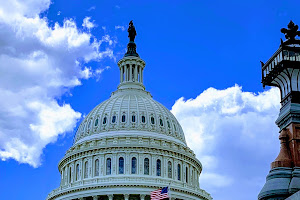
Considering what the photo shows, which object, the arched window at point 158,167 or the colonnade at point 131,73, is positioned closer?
the arched window at point 158,167

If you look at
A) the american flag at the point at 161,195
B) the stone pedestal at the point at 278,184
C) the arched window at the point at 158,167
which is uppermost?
the arched window at the point at 158,167

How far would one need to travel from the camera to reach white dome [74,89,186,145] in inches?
3844

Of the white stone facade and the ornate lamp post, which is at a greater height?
the white stone facade

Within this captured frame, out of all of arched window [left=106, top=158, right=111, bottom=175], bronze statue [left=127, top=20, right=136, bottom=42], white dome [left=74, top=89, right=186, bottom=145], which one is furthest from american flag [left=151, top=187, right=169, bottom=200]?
bronze statue [left=127, top=20, right=136, bottom=42]

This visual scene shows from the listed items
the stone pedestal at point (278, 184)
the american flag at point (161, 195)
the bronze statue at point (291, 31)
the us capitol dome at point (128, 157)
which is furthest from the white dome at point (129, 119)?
the stone pedestal at point (278, 184)

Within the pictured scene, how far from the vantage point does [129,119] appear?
9806 cm

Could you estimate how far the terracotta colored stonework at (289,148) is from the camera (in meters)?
26.8

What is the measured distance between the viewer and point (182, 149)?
3866 inches

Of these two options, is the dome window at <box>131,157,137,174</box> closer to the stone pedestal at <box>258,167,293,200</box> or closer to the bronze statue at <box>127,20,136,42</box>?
the bronze statue at <box>127,20,136,42</box>

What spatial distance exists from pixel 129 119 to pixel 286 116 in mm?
71029

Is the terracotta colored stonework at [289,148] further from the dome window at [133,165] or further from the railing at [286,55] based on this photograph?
the dome window at [133,165]

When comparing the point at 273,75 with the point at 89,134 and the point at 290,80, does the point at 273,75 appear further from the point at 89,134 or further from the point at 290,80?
the point at 89,134

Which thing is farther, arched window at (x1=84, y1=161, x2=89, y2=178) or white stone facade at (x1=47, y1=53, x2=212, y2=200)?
arched window at (x1=84, y1=161, x2=89, y2=178)

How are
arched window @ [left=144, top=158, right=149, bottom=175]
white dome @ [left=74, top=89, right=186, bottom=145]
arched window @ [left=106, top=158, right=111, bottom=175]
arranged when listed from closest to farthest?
arched window @ [left=144, top=158, right=149, bottom=175], arched window @ [left=106, top=158, right=111, bottom=175], white dome @ [left=74, top=89, right=186, bottom=145]
